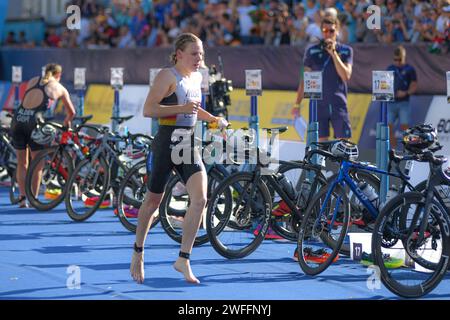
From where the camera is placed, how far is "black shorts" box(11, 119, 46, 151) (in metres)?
13.1

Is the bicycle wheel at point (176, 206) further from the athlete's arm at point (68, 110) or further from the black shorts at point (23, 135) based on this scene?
the black shorts at point (23, 135)

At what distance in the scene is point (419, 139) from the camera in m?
8.22

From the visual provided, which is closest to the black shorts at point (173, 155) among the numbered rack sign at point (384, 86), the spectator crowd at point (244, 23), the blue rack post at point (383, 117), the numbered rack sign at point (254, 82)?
the blue rack post at point (383, 117)

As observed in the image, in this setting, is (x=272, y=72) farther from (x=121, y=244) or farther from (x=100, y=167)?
(x=121, y=244)

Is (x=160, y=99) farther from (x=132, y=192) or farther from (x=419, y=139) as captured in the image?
(x=132, y=192)

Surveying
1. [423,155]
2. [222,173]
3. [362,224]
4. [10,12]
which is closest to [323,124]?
[222,173]

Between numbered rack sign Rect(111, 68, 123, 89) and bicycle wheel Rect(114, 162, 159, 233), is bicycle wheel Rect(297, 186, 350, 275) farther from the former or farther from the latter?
numbered rack sign Rect(111, 68, 123, 89)

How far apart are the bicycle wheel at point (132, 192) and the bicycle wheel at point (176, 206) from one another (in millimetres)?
513

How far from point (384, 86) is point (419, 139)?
1.44 meters

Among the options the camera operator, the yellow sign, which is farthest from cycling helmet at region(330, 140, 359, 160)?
the yellow sign

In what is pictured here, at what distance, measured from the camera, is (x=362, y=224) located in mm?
9133

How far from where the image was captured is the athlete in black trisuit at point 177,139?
8375 mm

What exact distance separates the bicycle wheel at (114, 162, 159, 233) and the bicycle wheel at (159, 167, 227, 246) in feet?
1.68
